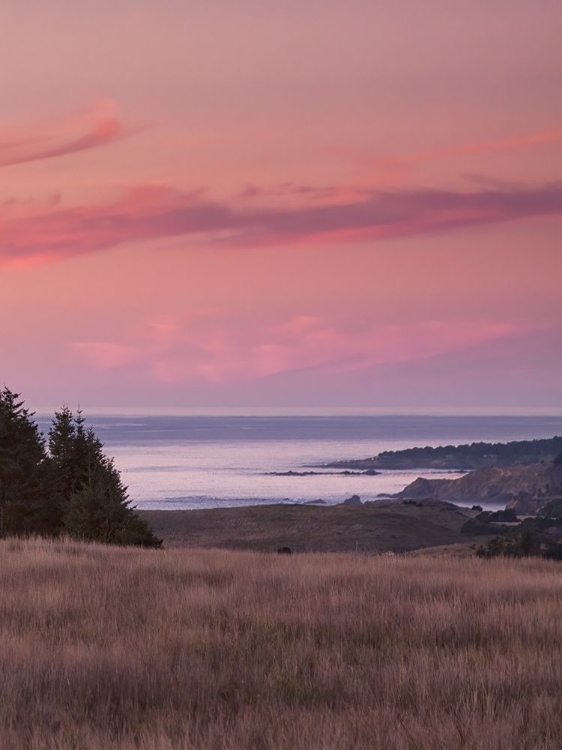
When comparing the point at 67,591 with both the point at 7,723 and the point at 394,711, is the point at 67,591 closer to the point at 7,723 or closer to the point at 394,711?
the point at 7,723

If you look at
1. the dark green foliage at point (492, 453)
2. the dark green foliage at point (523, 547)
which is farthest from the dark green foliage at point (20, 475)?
the dark green foliage at point (492, 453)

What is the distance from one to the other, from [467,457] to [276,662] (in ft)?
480

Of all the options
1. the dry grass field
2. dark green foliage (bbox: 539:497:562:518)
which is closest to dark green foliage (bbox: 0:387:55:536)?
the dry grass field

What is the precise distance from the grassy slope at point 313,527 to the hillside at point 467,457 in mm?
82382

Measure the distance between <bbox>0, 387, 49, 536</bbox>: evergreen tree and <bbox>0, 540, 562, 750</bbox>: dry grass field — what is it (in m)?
23.1

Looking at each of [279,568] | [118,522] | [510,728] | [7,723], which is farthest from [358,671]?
[118,522]

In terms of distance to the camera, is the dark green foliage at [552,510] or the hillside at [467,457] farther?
the hillside at [467,457]

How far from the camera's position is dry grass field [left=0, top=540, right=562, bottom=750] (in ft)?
17.3

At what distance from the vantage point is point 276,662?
7230mm

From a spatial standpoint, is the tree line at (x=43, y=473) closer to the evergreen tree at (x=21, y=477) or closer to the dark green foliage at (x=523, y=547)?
the evergreen tree at (x=21, y=477)

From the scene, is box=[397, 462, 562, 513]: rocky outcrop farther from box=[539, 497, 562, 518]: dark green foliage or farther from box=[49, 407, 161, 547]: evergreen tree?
box=[49, 407, 161, 547]: evergreen tree

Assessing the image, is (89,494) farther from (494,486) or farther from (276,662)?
(494,486)

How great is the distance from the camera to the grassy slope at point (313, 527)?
49250mm

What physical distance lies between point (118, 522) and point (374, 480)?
9268 centimetres
